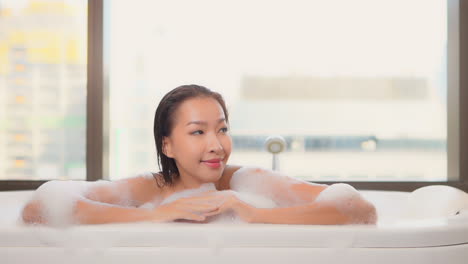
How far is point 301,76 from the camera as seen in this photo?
294 centimetres

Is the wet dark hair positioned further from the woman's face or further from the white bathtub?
the white bathtub

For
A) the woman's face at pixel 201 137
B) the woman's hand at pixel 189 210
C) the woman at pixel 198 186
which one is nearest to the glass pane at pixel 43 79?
the woman at pixel 198 186

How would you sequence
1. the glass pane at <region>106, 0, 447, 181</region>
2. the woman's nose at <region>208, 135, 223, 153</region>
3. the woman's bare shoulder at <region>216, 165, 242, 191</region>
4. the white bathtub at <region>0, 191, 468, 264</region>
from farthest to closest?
the glass pane at <region>106, 0, 447, 181</region> < the woman's bare shoulder at <region>216, 165, 242, 191</region> < the woman's nose at <region>208, 135, 223, 153</region> < the white bathtub at <region>0, 191, 468, 264</region>

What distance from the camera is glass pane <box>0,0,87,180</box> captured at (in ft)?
8.35

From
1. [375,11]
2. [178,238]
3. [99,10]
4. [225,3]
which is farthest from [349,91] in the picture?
[178,238]

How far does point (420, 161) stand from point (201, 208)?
2.00m

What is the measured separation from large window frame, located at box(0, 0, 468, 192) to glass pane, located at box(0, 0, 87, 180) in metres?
0.24

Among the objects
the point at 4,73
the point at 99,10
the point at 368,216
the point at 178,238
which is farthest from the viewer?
the point at 4,73

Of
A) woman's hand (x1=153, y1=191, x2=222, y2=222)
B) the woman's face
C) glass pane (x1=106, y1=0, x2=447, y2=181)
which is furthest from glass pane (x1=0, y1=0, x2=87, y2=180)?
woman's hand (x1=153, y1=191, x2=222, y2=222)

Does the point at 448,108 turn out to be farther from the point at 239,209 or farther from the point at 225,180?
the point at 239,209

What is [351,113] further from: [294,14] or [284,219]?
[284,219]

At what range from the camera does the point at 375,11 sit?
2771mm

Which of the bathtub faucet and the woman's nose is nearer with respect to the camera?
the woman's nose

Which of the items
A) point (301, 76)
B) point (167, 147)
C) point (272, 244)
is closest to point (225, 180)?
point (167, 147)
